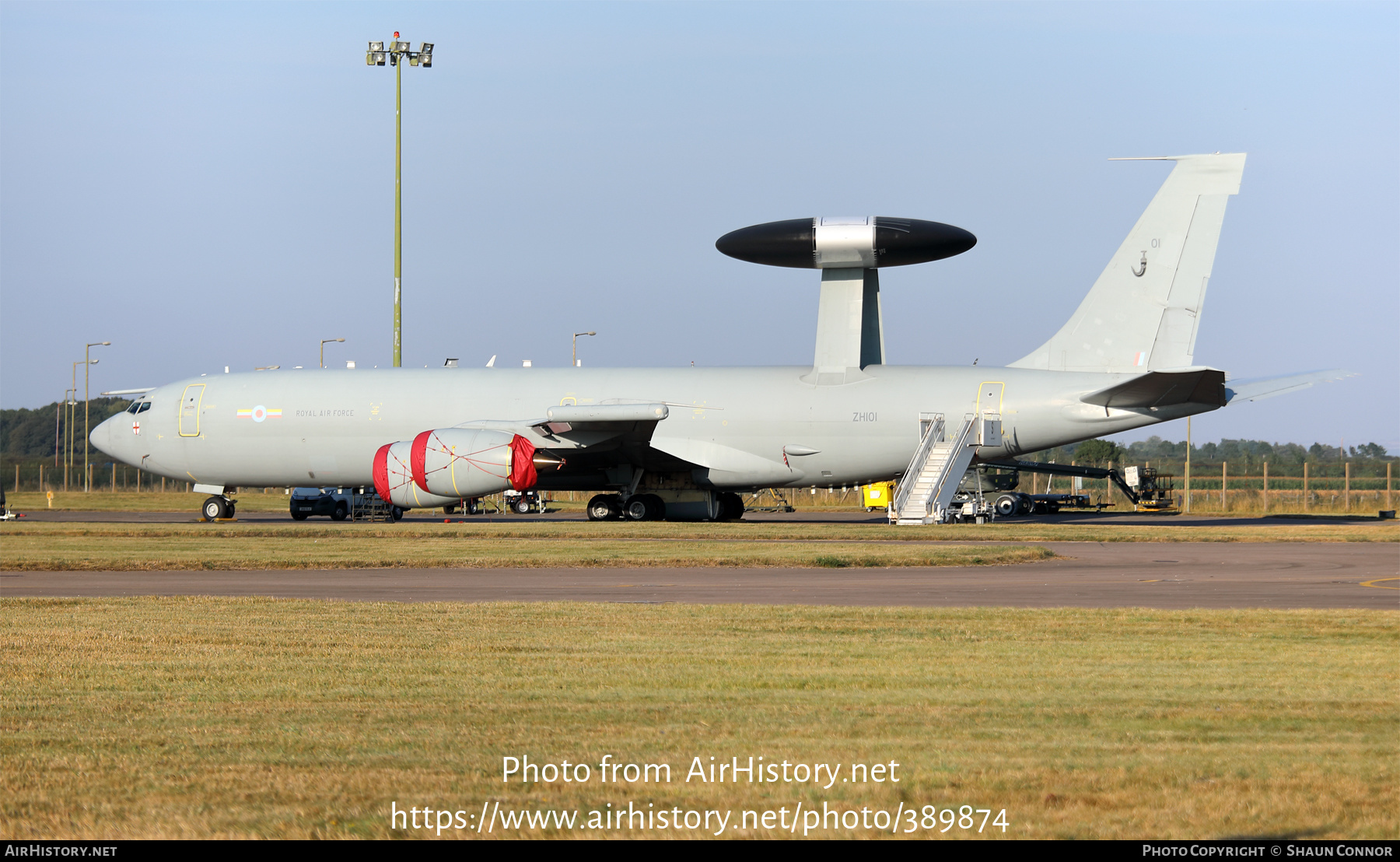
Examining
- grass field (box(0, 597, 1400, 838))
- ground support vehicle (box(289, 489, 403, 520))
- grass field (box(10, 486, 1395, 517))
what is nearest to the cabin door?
ground support vehicle (box(289, 489, 403, 520))

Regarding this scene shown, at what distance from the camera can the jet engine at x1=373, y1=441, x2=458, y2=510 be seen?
3328 cm

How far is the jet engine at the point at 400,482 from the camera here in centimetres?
3328

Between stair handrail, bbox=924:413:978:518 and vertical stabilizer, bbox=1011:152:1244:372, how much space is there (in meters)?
3.36

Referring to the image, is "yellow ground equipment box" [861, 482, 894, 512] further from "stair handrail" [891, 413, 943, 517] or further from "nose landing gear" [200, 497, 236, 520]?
"nose landing gear" [200, 497, 236, 520]

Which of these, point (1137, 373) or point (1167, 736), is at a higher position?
point (1137, 373)

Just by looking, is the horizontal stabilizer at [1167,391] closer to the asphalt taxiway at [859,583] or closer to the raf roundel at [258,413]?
the asphalt taxiway at [859,583]

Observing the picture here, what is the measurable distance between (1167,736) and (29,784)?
17.6 ft

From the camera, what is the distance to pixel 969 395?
1308 inches

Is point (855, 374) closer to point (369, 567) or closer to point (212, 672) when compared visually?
point (369, 567)

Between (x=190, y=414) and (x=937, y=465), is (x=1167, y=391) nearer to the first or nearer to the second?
(x=937, y=465)

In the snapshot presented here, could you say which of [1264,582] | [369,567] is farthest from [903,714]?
[369,567]

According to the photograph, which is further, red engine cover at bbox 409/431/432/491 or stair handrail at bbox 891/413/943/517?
red engine cover at bbox 409/431/432/491

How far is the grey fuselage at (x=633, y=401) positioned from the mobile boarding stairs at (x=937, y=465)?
1.01 ft

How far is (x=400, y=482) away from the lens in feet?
109
